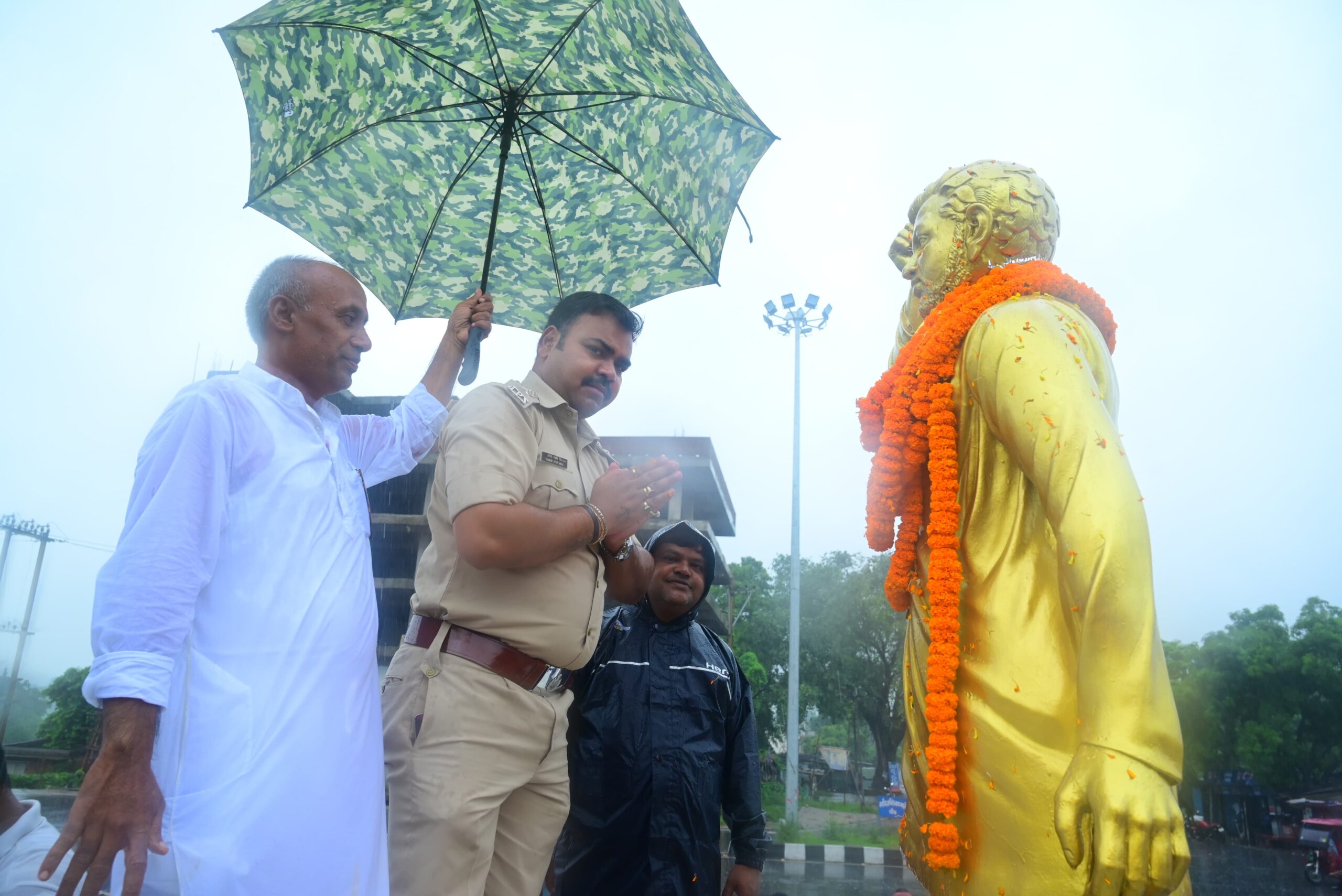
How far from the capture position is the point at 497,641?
2.04 m

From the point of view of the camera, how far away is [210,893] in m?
1.46

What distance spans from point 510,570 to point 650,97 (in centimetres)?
180

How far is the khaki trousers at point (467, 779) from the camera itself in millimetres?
1878

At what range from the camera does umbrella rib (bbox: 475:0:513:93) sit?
2.82 meters

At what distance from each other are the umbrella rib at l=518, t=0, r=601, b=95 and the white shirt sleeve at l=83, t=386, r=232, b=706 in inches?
68.5

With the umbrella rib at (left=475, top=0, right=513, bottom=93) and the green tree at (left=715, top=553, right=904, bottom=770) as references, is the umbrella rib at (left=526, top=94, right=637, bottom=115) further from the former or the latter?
the green tree at (left=715, top=553, right=904, bottom=770)

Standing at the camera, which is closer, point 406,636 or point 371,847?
point 371,847

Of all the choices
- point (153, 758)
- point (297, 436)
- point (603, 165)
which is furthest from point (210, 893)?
point (603, 165)

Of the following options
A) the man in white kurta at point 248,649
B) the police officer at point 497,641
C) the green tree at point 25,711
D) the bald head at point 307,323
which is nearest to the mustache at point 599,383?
the police officer at point 497,641

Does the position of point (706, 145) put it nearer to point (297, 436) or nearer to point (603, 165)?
point (603, 165)

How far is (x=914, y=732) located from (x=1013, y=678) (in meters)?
0.30

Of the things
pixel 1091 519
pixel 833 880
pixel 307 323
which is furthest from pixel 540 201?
pixel 833 880

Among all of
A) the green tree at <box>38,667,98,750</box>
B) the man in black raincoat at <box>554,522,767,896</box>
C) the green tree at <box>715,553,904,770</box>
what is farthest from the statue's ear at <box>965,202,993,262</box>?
the green tree at <box>38,667,98,750</box>

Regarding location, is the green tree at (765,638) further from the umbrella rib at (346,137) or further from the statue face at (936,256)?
the statue face at (936,256)
